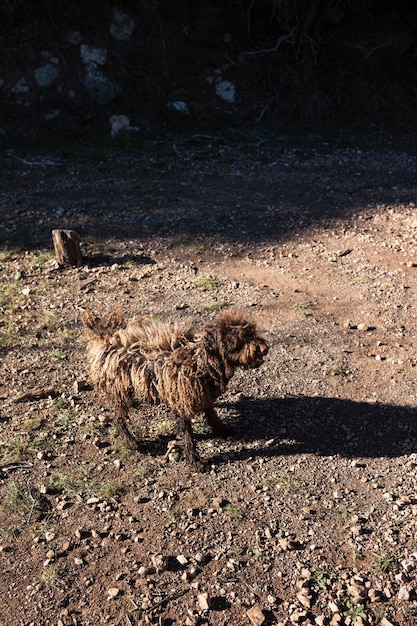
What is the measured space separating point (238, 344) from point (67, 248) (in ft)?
14.3

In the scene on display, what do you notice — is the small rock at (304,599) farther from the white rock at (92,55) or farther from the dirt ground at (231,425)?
the white rock at (92,55)

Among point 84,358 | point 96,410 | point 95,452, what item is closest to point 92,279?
point 84,358

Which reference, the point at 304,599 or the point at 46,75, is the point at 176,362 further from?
the point at 46,75

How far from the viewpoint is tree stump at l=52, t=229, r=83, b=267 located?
830cm

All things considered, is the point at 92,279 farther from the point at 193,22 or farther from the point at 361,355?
the point at 193,22

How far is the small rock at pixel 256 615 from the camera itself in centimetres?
392

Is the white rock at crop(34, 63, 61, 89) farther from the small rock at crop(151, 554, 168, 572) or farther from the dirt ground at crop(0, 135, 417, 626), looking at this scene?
the small rock at crop(151, 554, 168, 572)

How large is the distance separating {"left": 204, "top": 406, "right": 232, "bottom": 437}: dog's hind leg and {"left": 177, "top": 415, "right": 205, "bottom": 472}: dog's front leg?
0.74ft

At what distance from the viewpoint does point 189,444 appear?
5020 mm

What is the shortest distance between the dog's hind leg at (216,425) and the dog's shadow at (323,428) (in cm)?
11

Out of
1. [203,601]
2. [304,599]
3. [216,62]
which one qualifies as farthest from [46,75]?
[304,599]

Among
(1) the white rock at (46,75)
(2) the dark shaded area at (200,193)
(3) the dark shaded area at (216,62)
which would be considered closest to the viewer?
(2) the dark shaded area at (200,193)

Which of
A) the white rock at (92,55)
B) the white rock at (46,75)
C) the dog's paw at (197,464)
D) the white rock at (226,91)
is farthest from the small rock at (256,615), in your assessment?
the white rock at (92,55)

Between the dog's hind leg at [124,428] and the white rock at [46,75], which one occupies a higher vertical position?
the white rock at [46,75]
